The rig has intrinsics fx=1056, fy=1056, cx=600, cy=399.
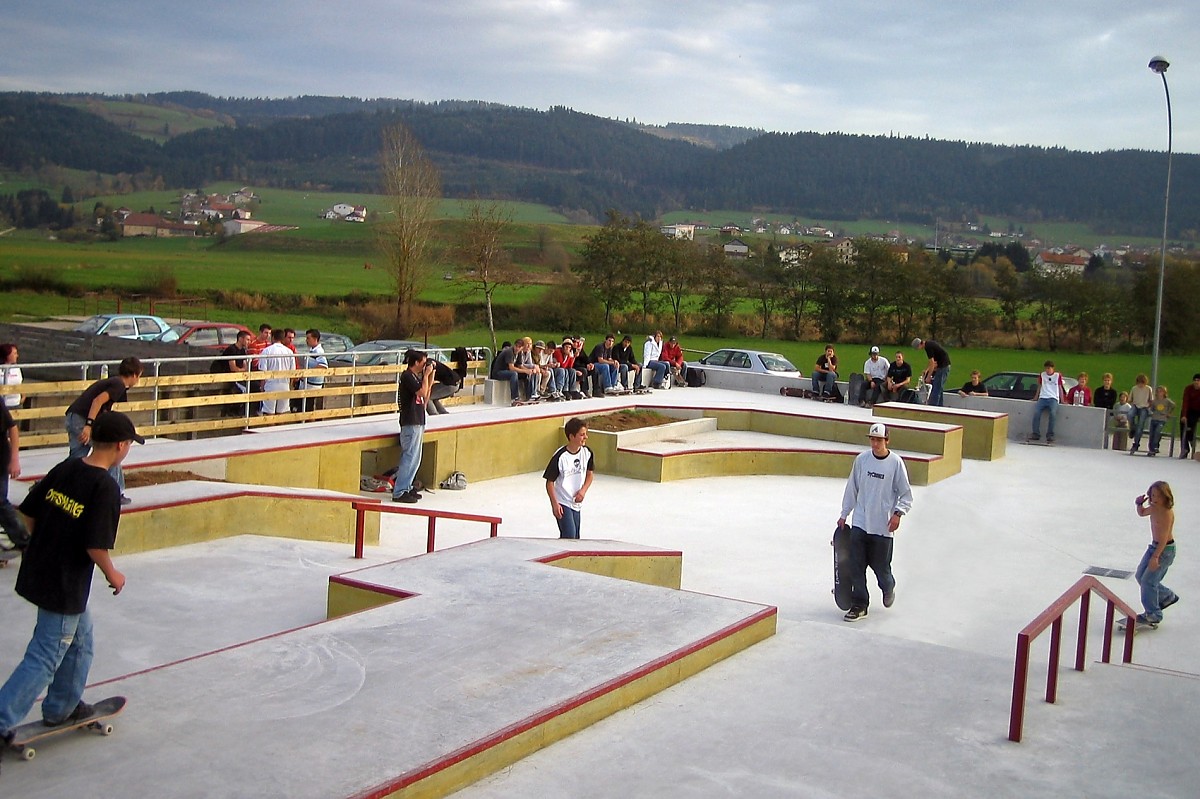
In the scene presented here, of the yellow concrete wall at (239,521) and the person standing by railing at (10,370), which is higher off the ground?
the person standing by railing at (10,370)

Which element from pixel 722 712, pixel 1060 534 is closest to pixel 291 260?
pixel 1060 534

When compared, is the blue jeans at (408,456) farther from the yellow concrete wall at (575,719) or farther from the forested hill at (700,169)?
the forested hill at (700,169)

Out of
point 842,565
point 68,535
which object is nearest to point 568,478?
point 842,565

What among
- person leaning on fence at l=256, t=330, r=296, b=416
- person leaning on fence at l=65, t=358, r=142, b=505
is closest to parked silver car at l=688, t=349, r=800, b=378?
person leaning on fence at l=256, t=330, r=296, b=416

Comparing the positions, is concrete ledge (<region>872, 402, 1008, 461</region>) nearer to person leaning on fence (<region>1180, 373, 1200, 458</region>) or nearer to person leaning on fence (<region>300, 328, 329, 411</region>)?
person leaning on fence (<region>1180, 373, 1200, 458</region>)

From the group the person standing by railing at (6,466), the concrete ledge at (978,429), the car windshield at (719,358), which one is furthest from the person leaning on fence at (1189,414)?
the person standing by railing at (6,466)

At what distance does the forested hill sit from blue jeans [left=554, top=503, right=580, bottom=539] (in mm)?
125216

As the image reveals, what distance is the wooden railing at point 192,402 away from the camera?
13.5 meters

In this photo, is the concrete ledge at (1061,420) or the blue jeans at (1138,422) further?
the concrete ledge at (1061,420)

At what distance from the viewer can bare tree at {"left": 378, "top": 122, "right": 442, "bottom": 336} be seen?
42.5m

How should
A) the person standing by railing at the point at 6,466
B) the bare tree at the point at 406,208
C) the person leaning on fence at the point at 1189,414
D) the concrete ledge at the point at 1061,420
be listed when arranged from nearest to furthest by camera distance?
the person standing by railing at the point at 6,466
the person leaning on fence at the point at 1189,414
the concrete ledge at the point at 1061,420
the bare tree at the point at 406,208

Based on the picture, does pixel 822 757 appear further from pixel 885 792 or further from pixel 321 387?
pixel 321 387

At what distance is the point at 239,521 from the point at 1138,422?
697 inches

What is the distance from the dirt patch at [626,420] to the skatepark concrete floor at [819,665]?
4.13m
